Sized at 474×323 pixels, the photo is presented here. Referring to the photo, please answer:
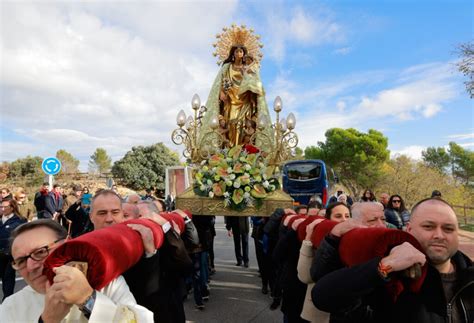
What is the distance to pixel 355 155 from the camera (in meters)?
33.0

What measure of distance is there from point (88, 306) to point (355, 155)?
34380 millimetres

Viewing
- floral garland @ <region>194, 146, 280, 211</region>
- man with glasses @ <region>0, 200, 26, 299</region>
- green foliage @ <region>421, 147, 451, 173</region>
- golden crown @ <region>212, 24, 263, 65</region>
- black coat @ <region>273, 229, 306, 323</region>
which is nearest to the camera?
black coat @ <region>273, 229, 306, 323</region>

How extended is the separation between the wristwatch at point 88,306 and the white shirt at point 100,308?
0.02 metres

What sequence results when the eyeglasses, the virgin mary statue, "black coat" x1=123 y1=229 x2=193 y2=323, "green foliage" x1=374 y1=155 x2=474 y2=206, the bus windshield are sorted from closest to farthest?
the eyeglasses
"black coat" x1=123 y1=229 x2=193 y2=323
the virgin mary statue
the bus windshield
"green foliage" x1=374 y1=155 x2=474 y2=206

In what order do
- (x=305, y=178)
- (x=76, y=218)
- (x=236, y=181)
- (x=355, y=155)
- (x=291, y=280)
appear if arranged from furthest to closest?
(x=355, y=155)
(x=305, y=178)
(x=76, y=218)
(x=236, y=181)
(x=291, y=280)

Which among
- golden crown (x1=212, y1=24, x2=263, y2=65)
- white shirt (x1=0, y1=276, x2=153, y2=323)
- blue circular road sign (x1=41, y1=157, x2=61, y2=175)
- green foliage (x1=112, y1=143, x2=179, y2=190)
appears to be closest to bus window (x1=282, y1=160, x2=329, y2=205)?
golden crown (x1=212, y1=24, x2=263, y2=65)

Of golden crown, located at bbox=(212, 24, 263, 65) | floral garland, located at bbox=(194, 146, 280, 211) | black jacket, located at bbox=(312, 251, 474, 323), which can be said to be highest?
golden crown, located at bbox=(212, 24, 263, 65)

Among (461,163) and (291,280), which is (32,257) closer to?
(291,280)

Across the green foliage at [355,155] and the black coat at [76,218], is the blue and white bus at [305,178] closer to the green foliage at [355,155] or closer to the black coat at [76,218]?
the black coat at [76,218]

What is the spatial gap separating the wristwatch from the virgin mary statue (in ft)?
18.5

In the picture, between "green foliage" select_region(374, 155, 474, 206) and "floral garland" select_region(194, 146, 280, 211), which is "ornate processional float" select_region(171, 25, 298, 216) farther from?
"green foliage" select_region(374, 155, 474, 206)

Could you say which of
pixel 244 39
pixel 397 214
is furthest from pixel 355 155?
pixel 397 214

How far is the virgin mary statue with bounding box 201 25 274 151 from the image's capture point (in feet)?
24.1

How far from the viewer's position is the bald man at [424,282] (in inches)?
52.1
